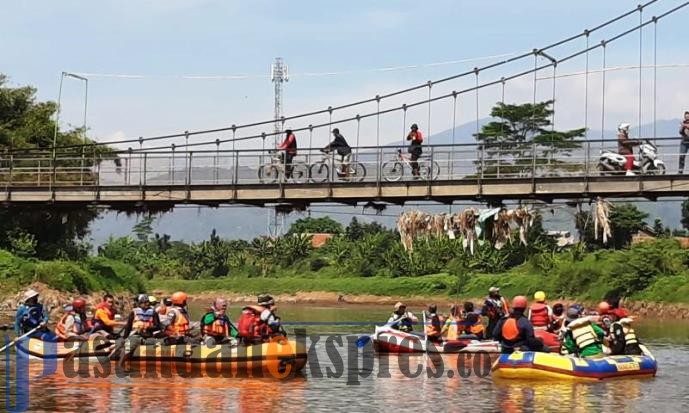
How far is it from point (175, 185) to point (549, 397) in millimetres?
20894

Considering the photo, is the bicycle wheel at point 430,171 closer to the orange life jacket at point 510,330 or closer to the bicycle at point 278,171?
the bicycle at point 278,171

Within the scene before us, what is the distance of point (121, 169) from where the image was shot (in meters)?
47.9

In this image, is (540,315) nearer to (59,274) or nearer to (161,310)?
(161,310)

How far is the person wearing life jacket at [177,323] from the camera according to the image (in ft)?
106

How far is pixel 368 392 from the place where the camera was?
28.9m

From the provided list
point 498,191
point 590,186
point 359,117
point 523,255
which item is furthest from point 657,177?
point 523,255

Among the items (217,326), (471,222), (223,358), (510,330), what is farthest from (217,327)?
(471,222)

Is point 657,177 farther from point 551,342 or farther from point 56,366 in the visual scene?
point 56,366

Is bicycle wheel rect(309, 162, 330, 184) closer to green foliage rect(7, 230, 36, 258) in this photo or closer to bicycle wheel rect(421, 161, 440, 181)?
bicycle wheel rect(421, 161, 440, 181)

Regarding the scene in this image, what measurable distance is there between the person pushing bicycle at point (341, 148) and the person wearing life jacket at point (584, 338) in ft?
42.5

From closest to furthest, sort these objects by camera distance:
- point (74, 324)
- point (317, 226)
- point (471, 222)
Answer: point (74, 324) < point (471, 222) < point (317, 226)

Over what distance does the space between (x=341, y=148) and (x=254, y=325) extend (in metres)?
13.3

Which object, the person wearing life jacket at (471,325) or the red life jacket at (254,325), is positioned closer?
the red life jacket at (254,325)

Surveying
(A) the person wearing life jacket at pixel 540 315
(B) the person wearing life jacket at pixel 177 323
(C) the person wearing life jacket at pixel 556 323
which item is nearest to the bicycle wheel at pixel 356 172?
(A) the person wearing life jacket at pixel 540 315
